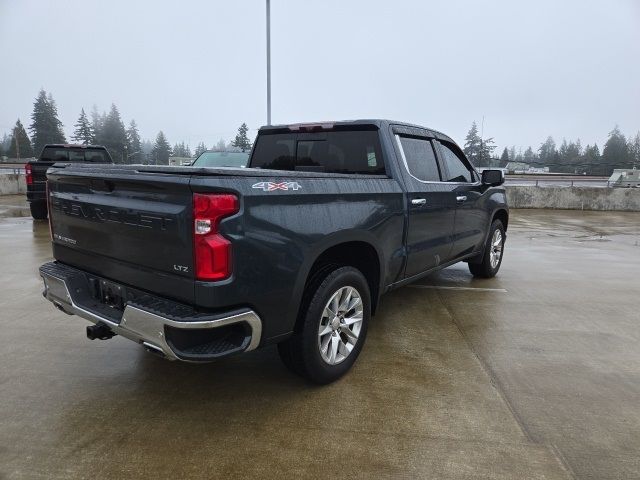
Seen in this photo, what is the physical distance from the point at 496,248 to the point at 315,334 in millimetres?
4283

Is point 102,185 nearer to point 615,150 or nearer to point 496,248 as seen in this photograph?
point 496,248

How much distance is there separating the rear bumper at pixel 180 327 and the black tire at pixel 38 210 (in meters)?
9.43

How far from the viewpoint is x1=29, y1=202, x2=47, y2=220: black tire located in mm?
10555

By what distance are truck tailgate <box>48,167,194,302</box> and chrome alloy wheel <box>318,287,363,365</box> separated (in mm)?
1038

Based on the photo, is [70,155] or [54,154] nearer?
[54,154]

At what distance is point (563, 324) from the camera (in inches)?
175

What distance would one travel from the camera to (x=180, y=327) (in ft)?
7.39

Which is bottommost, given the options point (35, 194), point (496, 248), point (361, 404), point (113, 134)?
point (361, 404)

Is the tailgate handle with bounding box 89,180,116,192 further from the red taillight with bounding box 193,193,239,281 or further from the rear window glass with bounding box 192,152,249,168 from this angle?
the rear window glass with bounding box 192,152,249,168

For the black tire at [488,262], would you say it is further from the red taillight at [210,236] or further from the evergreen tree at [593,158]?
the evergreen tree at [593,158]

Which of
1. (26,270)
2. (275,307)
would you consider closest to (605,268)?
(275,307)

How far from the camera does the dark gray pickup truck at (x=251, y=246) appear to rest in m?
2.33

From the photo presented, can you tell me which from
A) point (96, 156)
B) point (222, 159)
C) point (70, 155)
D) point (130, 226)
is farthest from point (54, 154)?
point (130, 226)

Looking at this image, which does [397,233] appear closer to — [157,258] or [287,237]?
[287,237]
